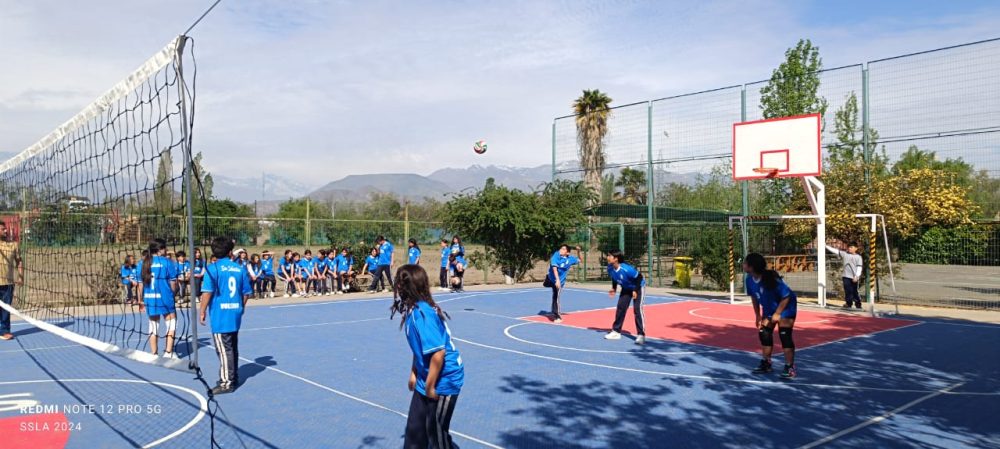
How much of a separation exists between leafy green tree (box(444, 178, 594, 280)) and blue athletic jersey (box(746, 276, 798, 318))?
1602 cm

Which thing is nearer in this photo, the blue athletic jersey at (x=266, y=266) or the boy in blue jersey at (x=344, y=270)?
the blue athletic jersey at (x=266, y=266)

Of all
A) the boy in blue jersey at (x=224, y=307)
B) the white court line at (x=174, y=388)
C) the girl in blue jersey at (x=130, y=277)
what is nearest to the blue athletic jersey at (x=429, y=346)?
the white court line at (x=174, y=388)

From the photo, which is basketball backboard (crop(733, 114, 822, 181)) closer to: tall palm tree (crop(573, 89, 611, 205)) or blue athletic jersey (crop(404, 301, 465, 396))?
blue athletic jersey (crop(404, 301, 465, 396))

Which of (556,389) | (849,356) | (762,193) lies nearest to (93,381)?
(556,389)

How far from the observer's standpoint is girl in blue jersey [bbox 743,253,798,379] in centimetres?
922

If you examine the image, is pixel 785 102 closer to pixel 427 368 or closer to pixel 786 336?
pixel 786 336

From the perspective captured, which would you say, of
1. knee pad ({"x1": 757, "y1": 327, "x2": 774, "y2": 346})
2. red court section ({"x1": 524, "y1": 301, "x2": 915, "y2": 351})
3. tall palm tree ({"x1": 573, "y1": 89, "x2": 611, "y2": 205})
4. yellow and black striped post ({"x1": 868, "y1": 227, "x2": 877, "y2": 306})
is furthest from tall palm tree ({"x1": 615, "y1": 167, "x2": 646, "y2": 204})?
knee pad ({"x1": 757, "y1": 327, "x2": 774, "y2": 346})

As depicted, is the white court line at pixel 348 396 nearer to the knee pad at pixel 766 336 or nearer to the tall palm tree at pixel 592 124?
the knee pad at pixel 766 336

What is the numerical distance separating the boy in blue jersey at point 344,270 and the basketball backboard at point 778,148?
12.0 m

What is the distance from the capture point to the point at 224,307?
27.7 ft

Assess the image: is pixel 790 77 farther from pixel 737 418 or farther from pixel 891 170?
pixel 737 418

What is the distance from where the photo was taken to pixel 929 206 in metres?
17.7

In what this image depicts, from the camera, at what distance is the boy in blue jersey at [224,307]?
331 inches

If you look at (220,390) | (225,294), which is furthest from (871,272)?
(220,390)
